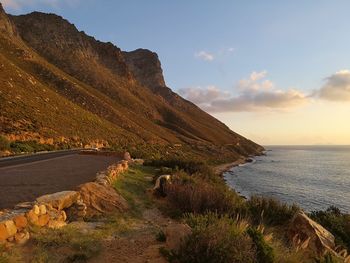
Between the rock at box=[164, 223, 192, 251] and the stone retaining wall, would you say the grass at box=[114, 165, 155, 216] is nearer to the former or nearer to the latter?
the stone retaining wall

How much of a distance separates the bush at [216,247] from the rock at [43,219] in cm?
297

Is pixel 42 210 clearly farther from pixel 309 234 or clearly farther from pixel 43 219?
pixel 309 234

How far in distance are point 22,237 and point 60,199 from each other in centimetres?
199

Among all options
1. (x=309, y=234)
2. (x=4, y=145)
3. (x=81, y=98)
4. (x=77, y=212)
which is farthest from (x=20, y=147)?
(x=81, y=98)

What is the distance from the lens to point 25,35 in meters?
98.5

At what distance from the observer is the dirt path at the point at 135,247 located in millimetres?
6559

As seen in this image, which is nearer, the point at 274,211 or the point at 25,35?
the point at 274,211

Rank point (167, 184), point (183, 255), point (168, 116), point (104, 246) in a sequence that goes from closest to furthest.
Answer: point (183, 255), point (104, 246), point (167, 184), point (168, 116)

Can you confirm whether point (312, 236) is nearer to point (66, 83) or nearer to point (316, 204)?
point (316, 204)

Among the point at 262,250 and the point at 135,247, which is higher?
the point at 262,250

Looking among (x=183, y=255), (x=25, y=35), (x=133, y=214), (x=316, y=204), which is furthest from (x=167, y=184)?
(x=25, y=35)

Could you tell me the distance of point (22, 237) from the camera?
6.85m

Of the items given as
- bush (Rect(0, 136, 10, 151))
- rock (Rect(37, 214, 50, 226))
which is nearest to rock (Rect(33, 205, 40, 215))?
rock (Rect(37, 214, 50, 226))

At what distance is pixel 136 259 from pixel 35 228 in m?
2.20
